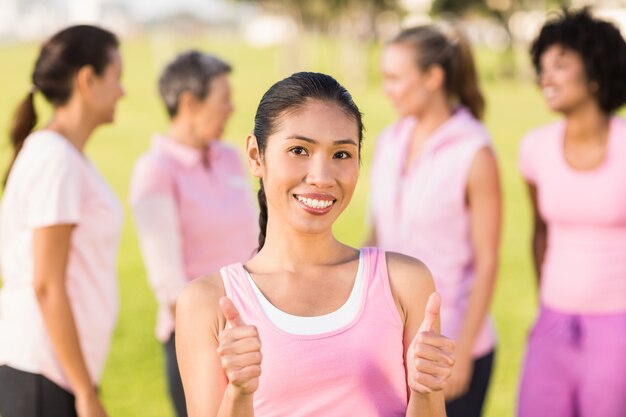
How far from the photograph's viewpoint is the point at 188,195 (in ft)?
13.7

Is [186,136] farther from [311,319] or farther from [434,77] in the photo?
[311,319]

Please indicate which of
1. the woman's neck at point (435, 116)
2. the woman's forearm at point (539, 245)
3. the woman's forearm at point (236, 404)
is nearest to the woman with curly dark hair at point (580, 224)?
the woman's forearm at point (539, 245)

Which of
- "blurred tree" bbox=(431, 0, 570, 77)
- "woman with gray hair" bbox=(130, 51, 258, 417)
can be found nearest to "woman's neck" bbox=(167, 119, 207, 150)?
"woman with gray hair" bbox=(130, 51, 258, 417)

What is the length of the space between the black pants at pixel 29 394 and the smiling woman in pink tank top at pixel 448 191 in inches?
63.5

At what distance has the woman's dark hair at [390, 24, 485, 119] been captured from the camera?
4.27 m

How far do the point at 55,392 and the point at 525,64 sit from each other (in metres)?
43.8

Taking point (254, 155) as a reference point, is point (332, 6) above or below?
above

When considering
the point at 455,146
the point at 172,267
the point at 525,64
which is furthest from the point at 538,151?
the point at 525,64

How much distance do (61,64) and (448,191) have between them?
168 cm

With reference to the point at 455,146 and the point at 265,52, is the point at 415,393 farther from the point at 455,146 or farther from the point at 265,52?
the point at 265,52

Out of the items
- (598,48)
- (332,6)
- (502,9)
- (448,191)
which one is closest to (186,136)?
(448,191)

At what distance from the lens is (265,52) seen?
75.4 metres

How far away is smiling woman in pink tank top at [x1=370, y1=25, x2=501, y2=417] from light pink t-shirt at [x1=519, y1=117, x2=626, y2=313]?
26cm

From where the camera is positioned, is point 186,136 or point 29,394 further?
point 186,136
